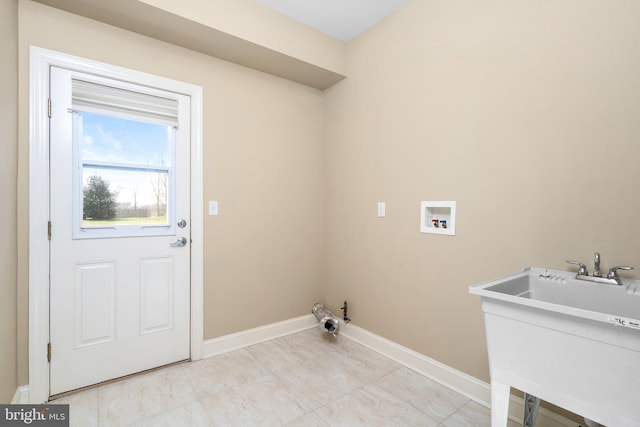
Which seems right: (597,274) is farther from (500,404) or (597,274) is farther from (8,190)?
(8,190)

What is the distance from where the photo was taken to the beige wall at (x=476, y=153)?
1388 mm

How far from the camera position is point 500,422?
1151 millimetres

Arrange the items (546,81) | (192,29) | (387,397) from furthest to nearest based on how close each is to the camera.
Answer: (192,29) → (387,397) → (546,81)

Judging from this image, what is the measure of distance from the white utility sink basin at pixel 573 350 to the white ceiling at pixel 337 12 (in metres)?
2.16

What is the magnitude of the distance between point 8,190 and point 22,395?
120cm

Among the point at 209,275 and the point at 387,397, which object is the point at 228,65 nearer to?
the point at 209,275

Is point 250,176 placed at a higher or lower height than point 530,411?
higher

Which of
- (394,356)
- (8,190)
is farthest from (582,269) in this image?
(8,190)

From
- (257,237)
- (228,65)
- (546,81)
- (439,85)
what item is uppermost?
(228,65)

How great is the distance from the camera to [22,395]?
173 centimetres

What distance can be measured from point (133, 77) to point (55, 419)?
2.12 metres

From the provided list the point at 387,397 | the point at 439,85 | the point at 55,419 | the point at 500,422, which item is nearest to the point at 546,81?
the point at 439,85

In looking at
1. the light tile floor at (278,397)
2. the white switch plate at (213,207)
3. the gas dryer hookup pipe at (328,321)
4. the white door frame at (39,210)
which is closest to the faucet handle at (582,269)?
the light tile floor at (278,397)

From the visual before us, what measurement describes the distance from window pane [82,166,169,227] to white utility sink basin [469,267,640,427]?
7.02ft
